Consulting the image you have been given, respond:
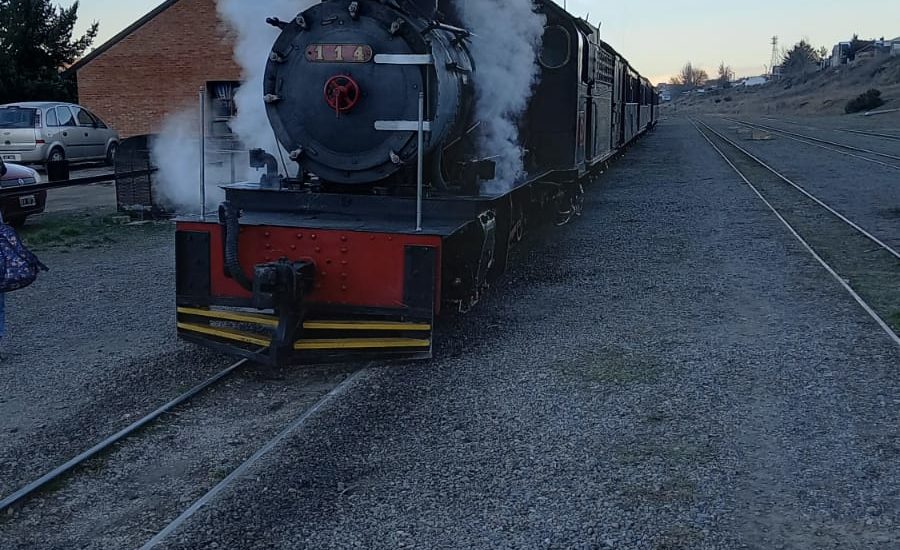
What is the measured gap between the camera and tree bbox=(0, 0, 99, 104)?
2709 centimetres

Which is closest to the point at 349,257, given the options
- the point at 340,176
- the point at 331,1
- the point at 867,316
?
the point at 340,176

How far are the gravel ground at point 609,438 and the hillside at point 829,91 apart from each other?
59427 millimetres

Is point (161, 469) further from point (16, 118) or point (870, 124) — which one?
point (870, 124)

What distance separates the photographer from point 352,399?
5180mm

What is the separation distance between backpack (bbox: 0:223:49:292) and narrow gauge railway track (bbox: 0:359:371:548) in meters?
1.62

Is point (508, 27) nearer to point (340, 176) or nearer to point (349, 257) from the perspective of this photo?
point (340, 176)

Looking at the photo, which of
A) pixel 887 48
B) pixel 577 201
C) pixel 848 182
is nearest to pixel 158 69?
pixel 577 201

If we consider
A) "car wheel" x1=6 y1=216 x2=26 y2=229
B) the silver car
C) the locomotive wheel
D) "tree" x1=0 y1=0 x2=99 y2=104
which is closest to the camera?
"car wheel" x1=6 y1=216 x2=26 y2=229

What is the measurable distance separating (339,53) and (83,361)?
2.81 meters

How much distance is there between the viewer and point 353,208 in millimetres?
6266

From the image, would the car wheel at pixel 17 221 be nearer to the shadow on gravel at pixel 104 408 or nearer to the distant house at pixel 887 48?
the shadow on gravel at pixel 104 408

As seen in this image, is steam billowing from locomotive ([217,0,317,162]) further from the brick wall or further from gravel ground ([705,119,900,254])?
the brick wall

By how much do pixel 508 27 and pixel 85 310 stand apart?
4.50 m

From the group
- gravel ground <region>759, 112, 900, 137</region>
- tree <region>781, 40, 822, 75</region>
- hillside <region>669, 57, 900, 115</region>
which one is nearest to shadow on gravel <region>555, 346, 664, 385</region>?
gravel ground <region>759, 112, 900, 137</region>
